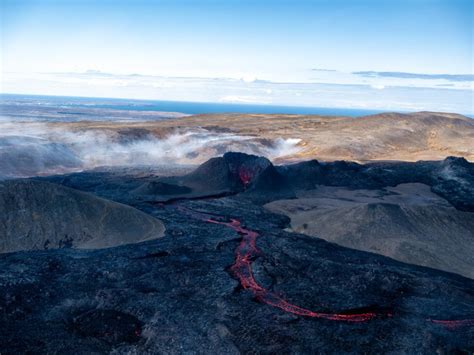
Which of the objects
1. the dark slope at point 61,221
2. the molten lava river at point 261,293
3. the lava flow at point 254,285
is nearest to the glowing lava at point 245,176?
the lava flow at point 254,285

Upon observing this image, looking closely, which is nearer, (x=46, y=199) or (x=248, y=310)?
(x=248, y=310)

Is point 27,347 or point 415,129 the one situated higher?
point 415,129

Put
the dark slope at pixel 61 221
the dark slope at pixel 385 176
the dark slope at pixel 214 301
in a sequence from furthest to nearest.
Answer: the dark slope at pixel 385 176 → the dark slope at pixel 61 221 → the dark slope at pixel 214 301

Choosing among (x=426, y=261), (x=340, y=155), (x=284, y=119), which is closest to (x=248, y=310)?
(x=426, y=261)

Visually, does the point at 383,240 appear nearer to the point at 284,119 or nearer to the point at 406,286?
the point at 406,286

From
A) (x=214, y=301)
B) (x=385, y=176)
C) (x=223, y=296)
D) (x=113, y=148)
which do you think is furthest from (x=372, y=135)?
(x=214, y=301)

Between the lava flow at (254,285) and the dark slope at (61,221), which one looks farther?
the dark slope at (61,221)

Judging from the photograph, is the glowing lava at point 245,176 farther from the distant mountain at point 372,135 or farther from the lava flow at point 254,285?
the distant mountain at point 372,135
